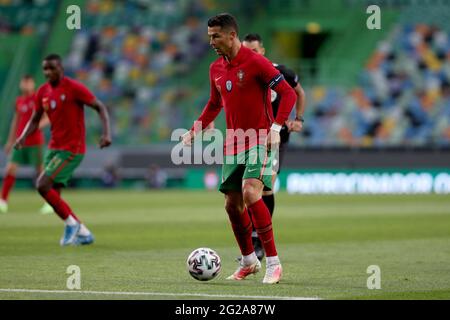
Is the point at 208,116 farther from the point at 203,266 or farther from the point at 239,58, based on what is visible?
the point at 203,266

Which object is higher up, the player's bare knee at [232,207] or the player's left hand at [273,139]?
the player's left hand at [273,139]

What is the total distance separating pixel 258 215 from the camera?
31.1 feet

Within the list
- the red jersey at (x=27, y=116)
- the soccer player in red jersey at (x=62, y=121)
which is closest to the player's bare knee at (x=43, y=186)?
the soccer player in red jersey at (x=62, y=121)

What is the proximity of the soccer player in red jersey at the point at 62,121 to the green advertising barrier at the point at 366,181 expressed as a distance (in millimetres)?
17945

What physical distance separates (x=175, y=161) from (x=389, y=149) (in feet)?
22.3

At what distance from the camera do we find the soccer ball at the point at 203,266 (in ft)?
30.9

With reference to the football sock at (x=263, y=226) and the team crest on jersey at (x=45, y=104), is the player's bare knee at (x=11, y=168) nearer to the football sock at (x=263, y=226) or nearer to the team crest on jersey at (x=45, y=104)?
the team crest on jersey at (x=45, y=104)

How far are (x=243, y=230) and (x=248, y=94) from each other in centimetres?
132

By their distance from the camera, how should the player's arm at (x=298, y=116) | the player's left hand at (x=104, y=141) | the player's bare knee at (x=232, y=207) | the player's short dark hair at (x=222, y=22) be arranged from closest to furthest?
the player's short dark hair at (x=222, y=22) → the player's bare knee at (x=232, y=207) → the player's arm at (x=298, y=116) → the player's left hand at (x=104, y=141)

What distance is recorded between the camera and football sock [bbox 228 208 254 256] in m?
9.88

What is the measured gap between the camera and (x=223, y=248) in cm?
1334

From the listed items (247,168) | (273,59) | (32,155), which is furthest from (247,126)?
(273,59)

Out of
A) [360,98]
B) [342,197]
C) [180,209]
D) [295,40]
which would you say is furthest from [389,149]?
[180,209]
